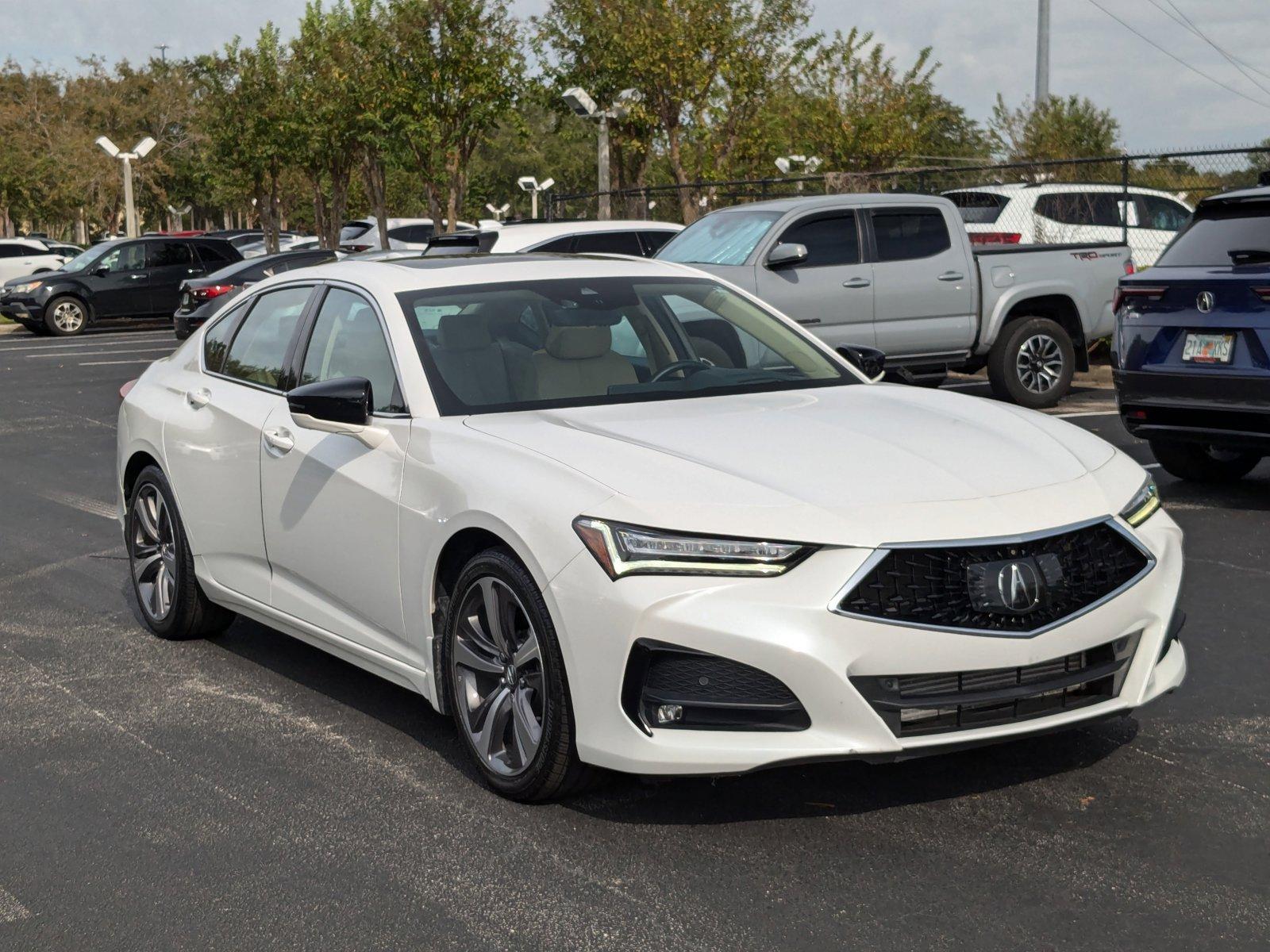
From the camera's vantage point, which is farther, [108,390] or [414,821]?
[108,390]

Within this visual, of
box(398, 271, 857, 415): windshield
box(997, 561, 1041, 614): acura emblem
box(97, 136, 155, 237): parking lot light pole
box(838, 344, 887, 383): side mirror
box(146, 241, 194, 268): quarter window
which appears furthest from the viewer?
box(97, 136, 155, 237): parking lot light pole

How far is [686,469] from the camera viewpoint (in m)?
4.45

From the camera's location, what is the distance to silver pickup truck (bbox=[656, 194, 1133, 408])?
1412 centimetres

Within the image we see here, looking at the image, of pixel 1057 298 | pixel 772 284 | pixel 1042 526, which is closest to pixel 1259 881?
pixel 1042 526

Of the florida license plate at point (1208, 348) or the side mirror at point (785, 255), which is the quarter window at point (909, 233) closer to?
the side mirror at point (785, 255)

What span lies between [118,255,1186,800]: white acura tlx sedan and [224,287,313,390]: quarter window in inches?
1.8

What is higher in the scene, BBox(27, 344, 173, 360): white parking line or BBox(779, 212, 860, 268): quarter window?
BBox(779, 212, 860, 268): quarter window

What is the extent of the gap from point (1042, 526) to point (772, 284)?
9.80 meters

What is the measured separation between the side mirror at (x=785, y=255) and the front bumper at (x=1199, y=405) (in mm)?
4400

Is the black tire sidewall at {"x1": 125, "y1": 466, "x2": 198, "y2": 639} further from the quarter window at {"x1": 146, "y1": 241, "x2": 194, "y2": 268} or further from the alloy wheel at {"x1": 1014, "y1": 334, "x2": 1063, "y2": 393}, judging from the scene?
the quarter window at {"x1": 146, "y1": 241, "x2": 194, "y2": 268}

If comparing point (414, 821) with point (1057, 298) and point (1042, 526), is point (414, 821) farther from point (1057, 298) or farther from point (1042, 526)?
point (1057, 298)

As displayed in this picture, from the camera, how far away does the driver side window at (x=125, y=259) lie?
30.0 metres

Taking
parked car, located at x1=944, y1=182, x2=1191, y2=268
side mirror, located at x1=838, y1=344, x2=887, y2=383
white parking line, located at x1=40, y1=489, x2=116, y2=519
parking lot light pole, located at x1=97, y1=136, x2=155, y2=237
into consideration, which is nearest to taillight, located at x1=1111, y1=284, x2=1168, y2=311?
side mirror, located at x1=838, y1=344, x2=887, y2=383

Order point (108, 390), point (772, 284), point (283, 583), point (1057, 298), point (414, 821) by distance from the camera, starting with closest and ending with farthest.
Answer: point (414, 821), point (283, 583), point (772, 284), point (1057, 298), point (108, 390)
